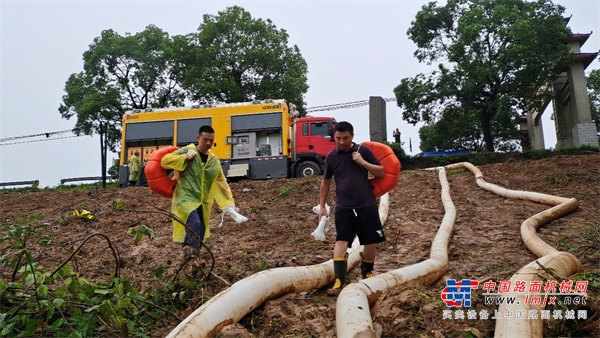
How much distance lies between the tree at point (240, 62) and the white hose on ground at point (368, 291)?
2064 cm

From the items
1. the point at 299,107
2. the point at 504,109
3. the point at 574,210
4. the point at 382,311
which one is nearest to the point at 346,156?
the point at 382,311

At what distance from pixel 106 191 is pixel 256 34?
1515 cm

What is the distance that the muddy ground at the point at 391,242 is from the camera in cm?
288

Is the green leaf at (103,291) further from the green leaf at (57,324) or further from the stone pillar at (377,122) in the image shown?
the stone pillar at (377,122)

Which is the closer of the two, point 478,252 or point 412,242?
point 478,252

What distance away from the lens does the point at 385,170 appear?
422 cm

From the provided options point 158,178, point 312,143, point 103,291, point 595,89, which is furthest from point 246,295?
point 595,89

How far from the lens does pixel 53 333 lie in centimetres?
275

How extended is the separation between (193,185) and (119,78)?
954 inches

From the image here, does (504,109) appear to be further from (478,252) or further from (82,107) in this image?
(82,107)

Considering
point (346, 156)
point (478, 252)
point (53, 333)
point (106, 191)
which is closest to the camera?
point (53, 333)

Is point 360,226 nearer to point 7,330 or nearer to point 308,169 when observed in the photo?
point 7,330

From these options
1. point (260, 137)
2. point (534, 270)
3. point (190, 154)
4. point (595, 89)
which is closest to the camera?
point (534, 270)

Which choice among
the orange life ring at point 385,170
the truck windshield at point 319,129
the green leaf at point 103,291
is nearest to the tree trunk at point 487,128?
the truck windshield at point 319,129
